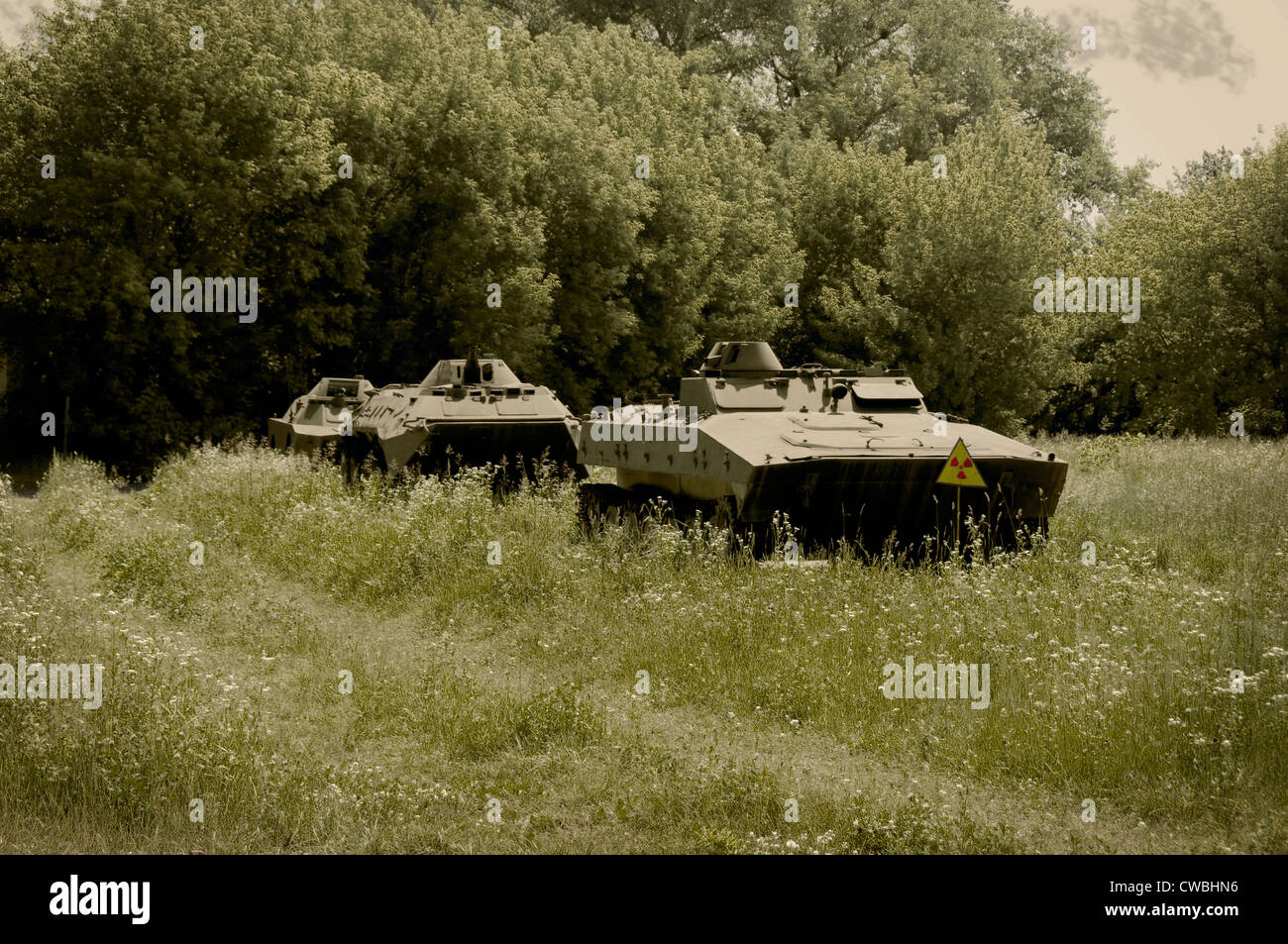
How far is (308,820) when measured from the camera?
551cm

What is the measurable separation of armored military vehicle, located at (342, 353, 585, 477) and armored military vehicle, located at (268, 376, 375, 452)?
2701 millimetres

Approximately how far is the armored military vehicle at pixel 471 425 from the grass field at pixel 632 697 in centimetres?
357

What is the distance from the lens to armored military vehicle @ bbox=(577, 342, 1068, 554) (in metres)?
10.9

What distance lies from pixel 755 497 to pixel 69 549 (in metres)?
7.63

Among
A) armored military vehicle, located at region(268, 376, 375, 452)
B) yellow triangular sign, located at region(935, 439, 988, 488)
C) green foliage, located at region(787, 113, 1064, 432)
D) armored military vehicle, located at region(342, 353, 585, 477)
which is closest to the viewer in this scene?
yellow triangular sign, located at region(935, 439, 988, 488)

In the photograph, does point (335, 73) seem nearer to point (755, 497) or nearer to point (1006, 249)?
point (1006, 249)

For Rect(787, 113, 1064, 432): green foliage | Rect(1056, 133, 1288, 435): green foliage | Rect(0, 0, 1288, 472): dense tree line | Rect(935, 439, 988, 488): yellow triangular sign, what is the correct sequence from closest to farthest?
Rect(935, 439, 988, 488): yellow triangular sign
Rect(0, 0, 1288, 472): dense tree line
Rect(1056, 133, 1288, 435): green foliage
Rect(787, 113, 1064, 432): green foliage

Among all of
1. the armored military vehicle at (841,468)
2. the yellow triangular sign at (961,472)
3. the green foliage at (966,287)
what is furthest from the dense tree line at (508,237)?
the yellow triangular sign at (961,472)

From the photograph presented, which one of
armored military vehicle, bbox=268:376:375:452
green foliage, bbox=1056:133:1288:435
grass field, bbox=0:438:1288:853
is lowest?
grass field, bbox=0:438:1288:853

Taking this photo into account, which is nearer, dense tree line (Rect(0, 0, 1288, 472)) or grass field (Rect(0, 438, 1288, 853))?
grass field (Rect(0, 438, 1288, 853))

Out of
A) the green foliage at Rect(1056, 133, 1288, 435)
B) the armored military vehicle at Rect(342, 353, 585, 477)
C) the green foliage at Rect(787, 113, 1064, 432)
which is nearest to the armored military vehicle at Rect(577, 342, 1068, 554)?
the armored military vehicle at Rect(342, 353, 585, 477)

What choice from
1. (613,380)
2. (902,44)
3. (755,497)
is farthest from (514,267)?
(902,44)

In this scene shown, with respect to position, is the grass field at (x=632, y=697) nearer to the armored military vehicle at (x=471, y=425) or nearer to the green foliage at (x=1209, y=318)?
the armored military vehicle at (x=471, y=425)

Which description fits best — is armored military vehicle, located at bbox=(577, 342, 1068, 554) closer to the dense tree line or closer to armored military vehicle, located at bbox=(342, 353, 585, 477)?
armored military vehicle, located at bbox=(342, 353, 585, 477)
